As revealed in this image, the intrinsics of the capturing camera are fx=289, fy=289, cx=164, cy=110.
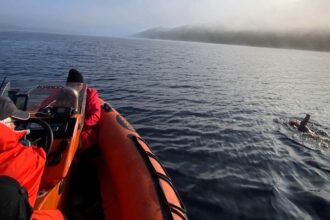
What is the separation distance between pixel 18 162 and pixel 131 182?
2277 millimetres

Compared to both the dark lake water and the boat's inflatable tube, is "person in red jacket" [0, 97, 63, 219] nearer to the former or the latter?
the boat's inflatable tube

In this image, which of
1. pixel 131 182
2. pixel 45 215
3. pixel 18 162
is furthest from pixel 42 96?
pixel 18 162

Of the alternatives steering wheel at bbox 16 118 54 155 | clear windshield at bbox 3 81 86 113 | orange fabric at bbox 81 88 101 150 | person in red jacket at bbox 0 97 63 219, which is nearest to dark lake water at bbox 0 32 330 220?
orange fabric at bbox 81 88 101 150

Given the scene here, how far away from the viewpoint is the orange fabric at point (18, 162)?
7.47ft

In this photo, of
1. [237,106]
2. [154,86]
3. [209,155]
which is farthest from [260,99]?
[209,155]

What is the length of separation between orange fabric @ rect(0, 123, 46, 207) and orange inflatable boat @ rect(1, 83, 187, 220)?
106 centimetres

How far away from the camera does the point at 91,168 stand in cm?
605

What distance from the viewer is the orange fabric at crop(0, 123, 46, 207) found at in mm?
2275

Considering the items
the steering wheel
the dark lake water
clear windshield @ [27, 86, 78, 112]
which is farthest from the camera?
the dark lake water

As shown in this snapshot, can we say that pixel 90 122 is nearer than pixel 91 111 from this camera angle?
Yes

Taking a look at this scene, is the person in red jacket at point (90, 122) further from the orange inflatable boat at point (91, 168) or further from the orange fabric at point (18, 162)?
the orange fabric at point (18, 162)

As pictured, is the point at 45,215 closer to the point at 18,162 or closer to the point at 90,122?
the point at 18,162

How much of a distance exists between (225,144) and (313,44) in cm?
21030

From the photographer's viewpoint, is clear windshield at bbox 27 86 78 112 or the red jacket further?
the red jacket
